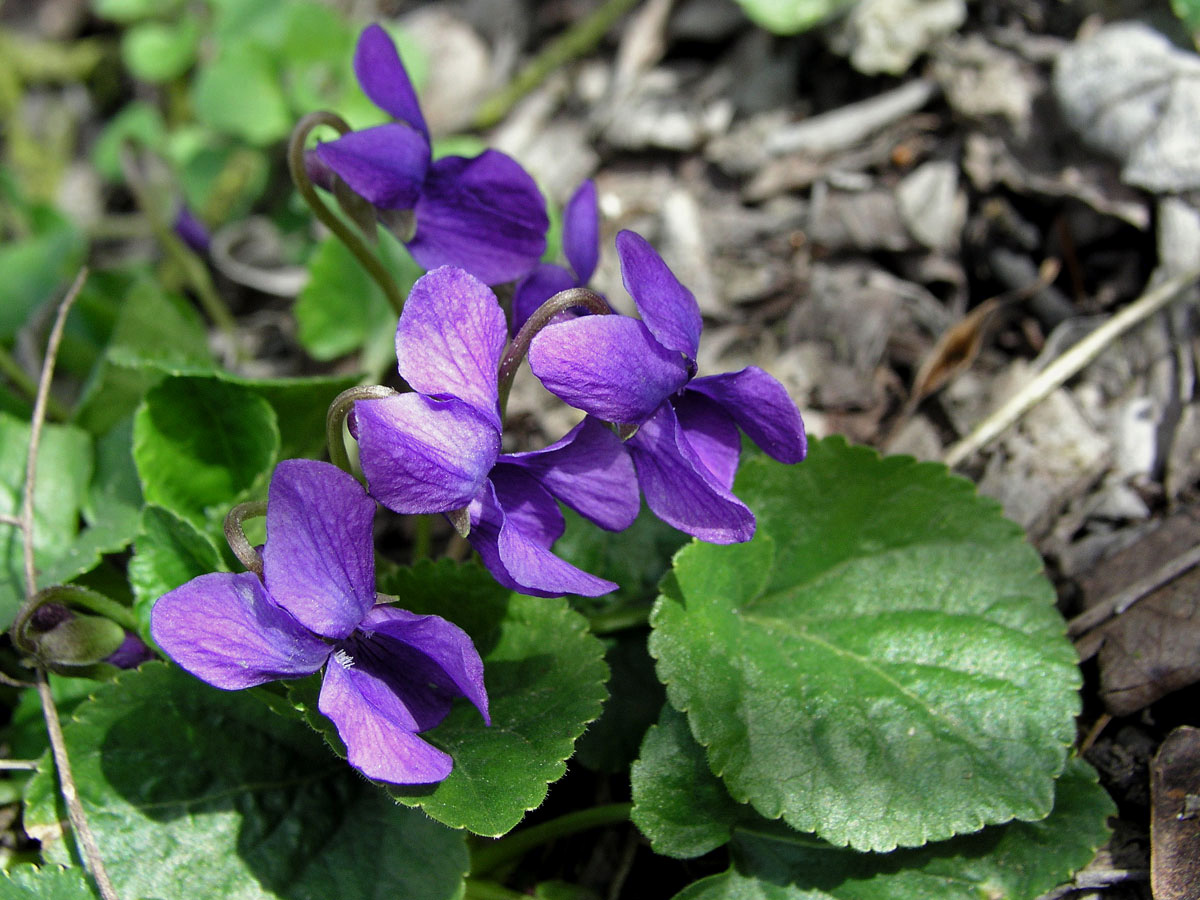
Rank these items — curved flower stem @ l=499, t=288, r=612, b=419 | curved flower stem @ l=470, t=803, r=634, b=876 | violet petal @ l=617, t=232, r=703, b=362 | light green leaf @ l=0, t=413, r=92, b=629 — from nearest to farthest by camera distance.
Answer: violet petal @ l=617, t=232, r=703, b=362
curved flower stem @ l=499, t=288, r=612, b=419
curved flower stem @ l=470, t=803, r=634, b=876
light green leaf @ l=0, t=413, r=92, b=629

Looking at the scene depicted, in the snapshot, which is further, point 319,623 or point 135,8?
point 135,8

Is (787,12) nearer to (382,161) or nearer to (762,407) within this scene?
(382,161)

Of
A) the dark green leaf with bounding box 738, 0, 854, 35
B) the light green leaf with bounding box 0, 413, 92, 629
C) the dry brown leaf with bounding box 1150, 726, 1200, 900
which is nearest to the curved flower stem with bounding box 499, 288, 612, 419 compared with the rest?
the light green leaf with bounding box 0, 413, 92, 629

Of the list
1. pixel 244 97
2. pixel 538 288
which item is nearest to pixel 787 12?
pixel 538 288

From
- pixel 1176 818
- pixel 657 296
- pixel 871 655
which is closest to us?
pixel 657 296

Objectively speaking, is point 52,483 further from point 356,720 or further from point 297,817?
point 356,720

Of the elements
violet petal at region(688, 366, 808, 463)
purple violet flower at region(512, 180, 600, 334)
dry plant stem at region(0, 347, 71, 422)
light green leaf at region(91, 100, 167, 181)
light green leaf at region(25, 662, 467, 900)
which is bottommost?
light green leaf at region(25, 662, 467, 900)

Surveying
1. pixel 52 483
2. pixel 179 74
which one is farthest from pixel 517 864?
pixel 179 74

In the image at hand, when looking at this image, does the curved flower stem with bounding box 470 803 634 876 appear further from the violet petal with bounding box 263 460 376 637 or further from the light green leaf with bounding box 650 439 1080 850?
the violet petal with bounding box 263 460 376 637
